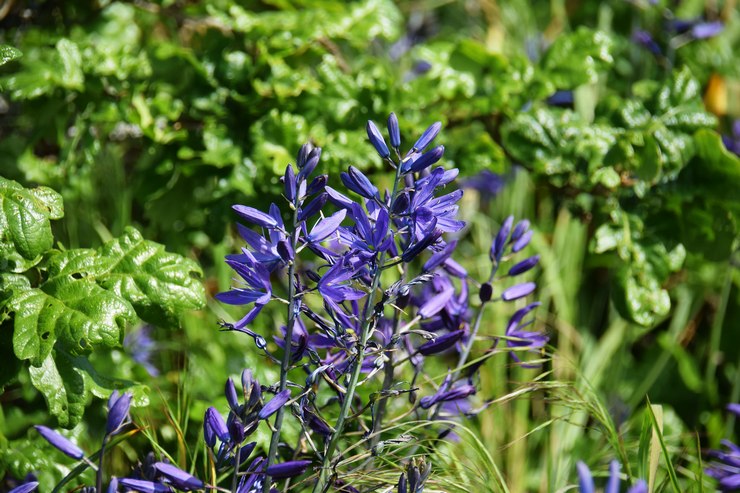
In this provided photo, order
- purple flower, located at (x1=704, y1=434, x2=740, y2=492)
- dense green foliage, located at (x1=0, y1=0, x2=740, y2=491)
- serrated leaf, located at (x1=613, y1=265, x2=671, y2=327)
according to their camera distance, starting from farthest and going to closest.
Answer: serrated leaf, located at (x1=613, y1=265, x2=671, y2=327) → dense green foliage, located at (x1=0, y1=0, x2=740, y2=491) → purple flower, located at (x1=704, y1=434, x2=740, y2=492)

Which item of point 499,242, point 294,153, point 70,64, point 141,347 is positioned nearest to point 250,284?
point 499,242

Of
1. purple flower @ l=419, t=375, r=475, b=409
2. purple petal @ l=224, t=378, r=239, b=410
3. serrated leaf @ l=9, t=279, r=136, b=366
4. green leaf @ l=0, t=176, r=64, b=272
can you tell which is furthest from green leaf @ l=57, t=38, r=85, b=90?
purple flower @ l=419, t=375, r=475, b=409

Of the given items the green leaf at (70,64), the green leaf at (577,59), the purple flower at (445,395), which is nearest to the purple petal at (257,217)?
the purple flower at (445,395)

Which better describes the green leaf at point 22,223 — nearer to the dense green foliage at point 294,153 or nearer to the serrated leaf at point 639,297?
the dense green foliage at point 294,153

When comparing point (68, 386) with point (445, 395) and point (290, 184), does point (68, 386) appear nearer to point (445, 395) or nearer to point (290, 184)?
point (290, 184)

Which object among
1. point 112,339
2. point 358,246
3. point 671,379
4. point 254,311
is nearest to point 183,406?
point 112,339

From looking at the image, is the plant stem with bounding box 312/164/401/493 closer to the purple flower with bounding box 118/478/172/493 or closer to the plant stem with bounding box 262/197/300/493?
the plant stem with bounding box 262/197/300/493
